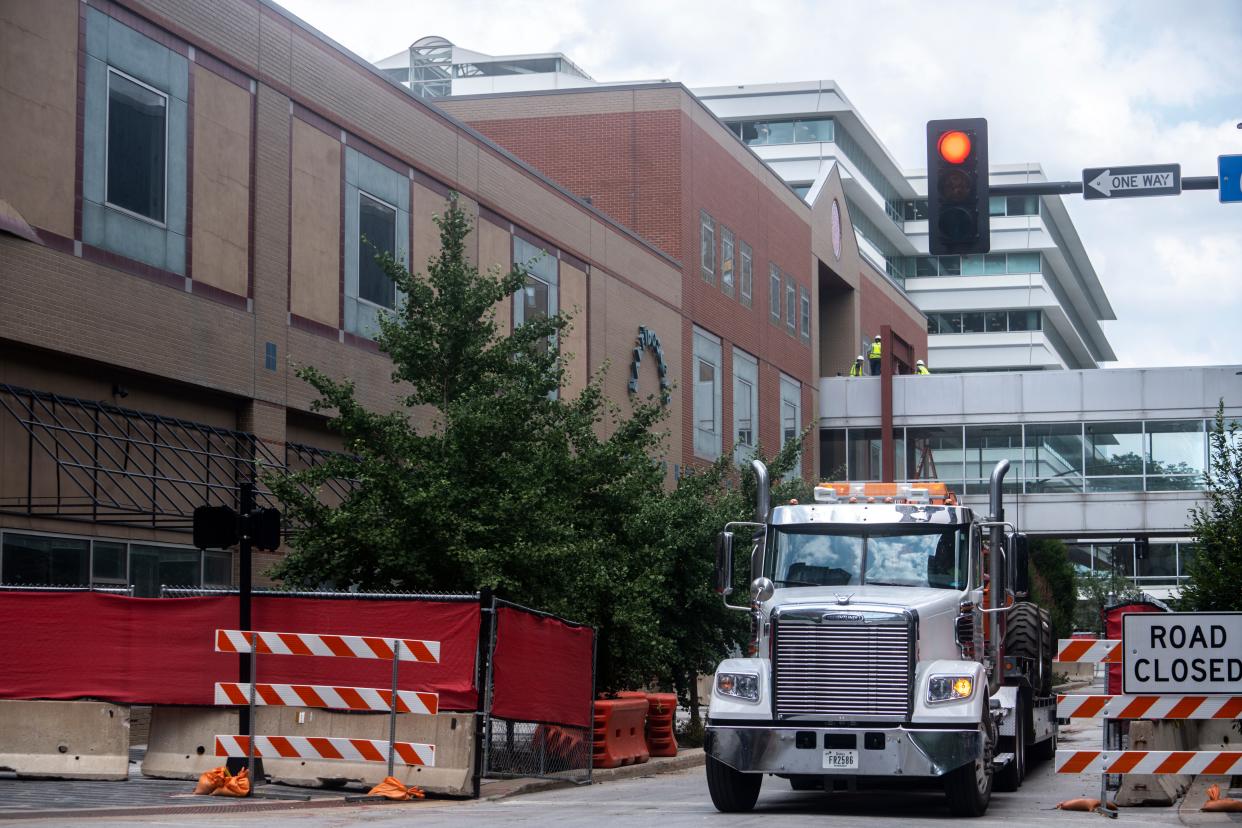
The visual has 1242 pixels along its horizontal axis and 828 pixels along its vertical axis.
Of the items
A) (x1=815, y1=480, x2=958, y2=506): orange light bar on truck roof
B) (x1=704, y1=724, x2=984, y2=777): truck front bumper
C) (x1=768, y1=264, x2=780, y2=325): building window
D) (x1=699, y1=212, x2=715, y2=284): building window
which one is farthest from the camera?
(x1=768, y1=264, x2=780, y2=325): building window

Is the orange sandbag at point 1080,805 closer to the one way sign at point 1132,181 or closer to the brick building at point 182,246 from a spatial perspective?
the one way sign at point 1132,181

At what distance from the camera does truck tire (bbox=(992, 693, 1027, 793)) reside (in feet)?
59.8

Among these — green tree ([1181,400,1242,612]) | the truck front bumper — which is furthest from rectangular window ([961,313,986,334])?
the truck front bumper

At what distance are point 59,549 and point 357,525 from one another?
478cm

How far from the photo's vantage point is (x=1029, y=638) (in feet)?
65.5

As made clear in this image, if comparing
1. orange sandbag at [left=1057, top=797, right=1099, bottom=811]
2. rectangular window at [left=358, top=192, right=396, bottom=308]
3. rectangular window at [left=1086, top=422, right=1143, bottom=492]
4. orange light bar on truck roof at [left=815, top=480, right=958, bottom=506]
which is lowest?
orange sandbag at [left=1057, top=797, right=1099, bottom=811]

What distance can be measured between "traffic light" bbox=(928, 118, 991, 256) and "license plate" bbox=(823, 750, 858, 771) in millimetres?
4617

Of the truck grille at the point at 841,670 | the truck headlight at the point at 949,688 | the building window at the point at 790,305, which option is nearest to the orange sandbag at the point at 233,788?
the truck grille at the point at 841,670

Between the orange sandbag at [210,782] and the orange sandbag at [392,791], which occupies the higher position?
the orange sandbag at [210,782]

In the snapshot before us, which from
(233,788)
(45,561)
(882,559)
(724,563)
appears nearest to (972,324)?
(45,561)

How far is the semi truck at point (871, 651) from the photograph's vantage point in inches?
615

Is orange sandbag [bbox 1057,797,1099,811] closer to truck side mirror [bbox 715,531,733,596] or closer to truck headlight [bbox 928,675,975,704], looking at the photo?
truck headlight [bbox 928,675,975,704]

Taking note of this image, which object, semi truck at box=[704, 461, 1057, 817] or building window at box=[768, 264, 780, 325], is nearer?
semi truck at box=[704, 461, 1057, 817]

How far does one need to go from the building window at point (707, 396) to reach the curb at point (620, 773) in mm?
23080
